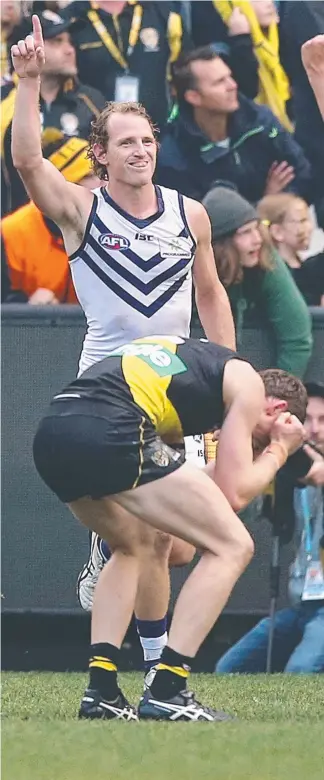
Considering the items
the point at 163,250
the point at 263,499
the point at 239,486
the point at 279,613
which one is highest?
the point at 163,250

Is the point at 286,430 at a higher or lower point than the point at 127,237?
lower

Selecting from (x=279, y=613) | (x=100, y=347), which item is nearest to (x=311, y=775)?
(x=100, y=347)

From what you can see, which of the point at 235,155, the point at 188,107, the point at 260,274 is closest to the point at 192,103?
the point at 188,107

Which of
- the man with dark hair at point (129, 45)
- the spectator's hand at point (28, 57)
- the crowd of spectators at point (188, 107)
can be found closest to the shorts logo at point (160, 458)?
the spectator's hand at point (28, 57)

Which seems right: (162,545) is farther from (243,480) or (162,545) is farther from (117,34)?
(117,34)

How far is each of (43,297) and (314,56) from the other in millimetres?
2687

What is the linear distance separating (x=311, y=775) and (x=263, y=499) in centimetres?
396

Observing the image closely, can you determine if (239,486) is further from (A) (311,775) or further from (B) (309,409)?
(B) (309,409)

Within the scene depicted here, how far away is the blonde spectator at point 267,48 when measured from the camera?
952cm

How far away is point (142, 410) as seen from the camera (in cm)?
548

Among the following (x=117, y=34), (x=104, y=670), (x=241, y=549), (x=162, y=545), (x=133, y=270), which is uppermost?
(x=117, y=34)

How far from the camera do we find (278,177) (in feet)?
A: 30.8

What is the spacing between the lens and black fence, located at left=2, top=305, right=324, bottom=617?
27.5ft

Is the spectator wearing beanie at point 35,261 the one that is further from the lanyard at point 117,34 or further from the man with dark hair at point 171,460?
the man with dark hair at point 171,460
